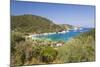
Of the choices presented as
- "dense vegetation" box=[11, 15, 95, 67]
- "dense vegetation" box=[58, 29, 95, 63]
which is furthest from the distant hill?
"dense vegetation" box=[58, 29, 95, 63]

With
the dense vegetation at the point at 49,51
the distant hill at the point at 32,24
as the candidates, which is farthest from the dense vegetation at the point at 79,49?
the distant hill at the point at 32,24

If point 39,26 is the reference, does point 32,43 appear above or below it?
below

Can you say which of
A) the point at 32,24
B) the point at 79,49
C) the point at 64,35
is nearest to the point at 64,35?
the point at 64,35

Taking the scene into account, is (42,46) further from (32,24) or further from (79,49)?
(79,49)

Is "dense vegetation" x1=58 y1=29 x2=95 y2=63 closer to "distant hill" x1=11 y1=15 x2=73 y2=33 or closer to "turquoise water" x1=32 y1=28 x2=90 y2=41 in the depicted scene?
"turquoise water" x1=32 y1=28 x2=90 y2=41
